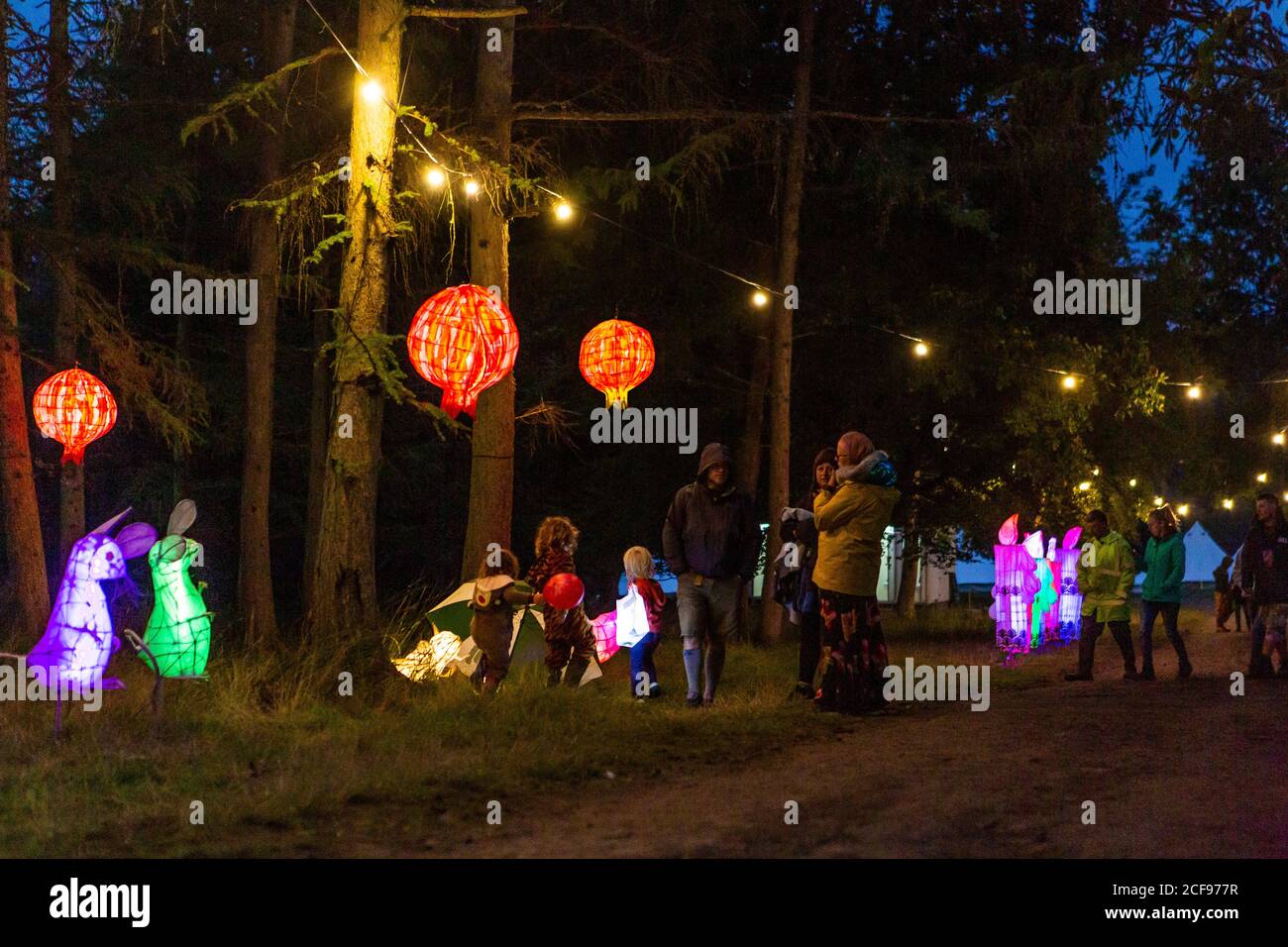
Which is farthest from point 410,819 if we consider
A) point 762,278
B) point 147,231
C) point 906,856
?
point 147,231

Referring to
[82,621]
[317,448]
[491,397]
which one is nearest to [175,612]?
[82,621]

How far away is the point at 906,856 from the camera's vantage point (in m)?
6.09

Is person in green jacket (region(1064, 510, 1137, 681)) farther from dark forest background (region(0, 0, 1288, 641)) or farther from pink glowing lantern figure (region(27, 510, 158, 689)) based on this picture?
pink glowing lantern figure (region(27, 510, 158, 689))

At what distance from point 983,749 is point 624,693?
12.0 feet

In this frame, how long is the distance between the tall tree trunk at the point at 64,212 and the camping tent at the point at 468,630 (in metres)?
6.97

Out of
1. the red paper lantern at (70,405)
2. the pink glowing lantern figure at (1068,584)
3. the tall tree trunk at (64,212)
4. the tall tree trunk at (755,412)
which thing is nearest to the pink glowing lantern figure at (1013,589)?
the pink glowing lantern figure at (1068,584)

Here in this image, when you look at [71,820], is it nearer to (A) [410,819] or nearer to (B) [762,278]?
(A) [410,819]

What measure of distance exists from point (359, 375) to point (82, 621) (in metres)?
3.17

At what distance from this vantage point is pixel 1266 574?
48.2 ft

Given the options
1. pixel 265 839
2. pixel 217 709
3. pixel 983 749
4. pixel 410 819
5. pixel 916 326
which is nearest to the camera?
pixel 265 839

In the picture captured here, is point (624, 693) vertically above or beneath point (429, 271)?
beneath

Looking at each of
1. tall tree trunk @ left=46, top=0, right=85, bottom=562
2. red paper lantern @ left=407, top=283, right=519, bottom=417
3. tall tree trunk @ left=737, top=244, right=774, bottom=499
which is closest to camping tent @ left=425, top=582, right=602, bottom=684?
red paper lantern @ left=407, top=283, right=519, bottom=417

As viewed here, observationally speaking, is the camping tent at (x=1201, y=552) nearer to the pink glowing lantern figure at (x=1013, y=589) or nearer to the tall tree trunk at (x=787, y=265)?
the pink glowing lantern figure at (x=1013, y=589)
